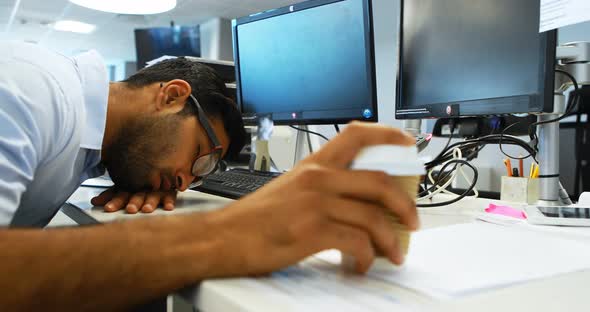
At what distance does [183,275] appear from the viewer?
15.2 inches

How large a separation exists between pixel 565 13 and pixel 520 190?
1.39 feet

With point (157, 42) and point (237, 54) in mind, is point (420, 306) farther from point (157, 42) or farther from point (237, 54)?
point (157, 42)

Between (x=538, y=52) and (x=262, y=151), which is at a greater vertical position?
(x=538, y=52)

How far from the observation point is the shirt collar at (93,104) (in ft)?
2.77

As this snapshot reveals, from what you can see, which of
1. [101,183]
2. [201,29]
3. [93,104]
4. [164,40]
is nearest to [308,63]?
[93,104]

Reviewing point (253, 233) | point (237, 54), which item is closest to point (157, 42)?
point (237, 54)

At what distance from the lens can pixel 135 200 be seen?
2.84 feet

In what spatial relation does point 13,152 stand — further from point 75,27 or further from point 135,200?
point 75,27

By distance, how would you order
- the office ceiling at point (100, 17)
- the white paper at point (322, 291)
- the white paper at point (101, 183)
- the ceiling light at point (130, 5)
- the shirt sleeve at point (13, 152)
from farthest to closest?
the office ceiling at point (100, 17), the ceiling light at point (130, 5), the white paper at point (101, 183), the shirt sleeve at point (13, 152), the white paper at point (322, 291)

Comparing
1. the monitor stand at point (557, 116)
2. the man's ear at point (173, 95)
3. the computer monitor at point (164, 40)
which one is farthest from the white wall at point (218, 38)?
the monitor stand at point (557, 116)

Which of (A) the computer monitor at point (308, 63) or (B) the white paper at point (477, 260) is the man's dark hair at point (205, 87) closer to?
(A) the computer monitor at point (308, 63)

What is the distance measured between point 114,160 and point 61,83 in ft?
1.15

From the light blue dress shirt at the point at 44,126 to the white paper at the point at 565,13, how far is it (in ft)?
2.79

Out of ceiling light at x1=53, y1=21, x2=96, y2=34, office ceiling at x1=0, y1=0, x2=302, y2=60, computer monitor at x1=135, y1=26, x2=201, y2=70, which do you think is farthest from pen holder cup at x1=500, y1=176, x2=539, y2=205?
ceiling light at x1=53, y1=21, x2=96, y2=34
